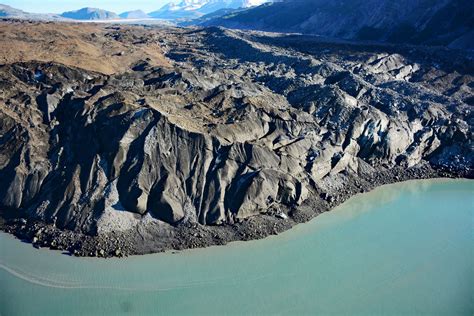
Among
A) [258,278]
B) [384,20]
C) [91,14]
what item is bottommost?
[91,14]

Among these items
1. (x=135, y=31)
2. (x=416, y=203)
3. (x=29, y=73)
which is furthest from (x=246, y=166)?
(x=135, y=31)

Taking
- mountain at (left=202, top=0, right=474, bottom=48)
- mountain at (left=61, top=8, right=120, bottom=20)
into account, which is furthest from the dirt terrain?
mountain at (left=61, top=8, right=120, bottom=20)

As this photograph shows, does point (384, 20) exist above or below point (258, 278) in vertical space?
above

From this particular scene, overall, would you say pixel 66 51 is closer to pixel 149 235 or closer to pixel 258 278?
pixel 149 235

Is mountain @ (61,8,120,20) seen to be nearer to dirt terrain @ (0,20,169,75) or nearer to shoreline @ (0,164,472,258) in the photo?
dirt terrain @ (0,20,169,75)

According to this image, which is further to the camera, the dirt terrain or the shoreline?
the dirt terrain

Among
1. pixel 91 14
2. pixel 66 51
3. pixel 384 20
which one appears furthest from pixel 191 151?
pixel 91 14

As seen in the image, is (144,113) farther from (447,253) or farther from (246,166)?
(447,253)
